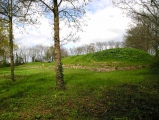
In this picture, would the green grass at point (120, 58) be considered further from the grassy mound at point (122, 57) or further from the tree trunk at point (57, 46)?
the tree trunk at point (57, 46)

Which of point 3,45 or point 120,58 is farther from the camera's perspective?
point 3,45

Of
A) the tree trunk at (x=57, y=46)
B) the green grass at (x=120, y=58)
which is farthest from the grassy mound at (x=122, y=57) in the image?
the tree trunk at (x=57, y=46)

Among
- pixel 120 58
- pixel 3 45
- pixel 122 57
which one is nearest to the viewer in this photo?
pixel 120 58

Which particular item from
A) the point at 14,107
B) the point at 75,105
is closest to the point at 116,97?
the point at 75,105

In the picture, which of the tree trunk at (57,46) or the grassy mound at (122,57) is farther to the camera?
the grassy mound at (122,57)

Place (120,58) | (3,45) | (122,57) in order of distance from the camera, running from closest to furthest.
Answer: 1. (120,58)
2. (122,57)
3. (3,45)

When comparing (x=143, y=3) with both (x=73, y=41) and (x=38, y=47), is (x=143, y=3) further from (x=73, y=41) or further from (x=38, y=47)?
(x=38, y=47)

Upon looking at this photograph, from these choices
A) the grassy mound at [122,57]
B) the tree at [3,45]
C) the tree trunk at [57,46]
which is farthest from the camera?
the grassy mound at [122,57]

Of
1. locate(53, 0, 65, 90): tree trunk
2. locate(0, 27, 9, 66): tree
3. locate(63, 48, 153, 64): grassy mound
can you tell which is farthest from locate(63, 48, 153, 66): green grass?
locate(53, 0, 65, 90): tree trunk

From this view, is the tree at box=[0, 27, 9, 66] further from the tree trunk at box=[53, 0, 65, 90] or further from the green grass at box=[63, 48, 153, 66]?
the tree trunk at box=[53, 0, 65, 90]

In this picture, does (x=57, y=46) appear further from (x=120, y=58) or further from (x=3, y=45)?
(x=3, y=45)

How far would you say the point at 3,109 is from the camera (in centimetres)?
733

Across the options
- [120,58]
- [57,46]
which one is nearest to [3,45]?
[120,58]

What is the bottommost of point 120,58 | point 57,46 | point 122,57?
point 120,58
